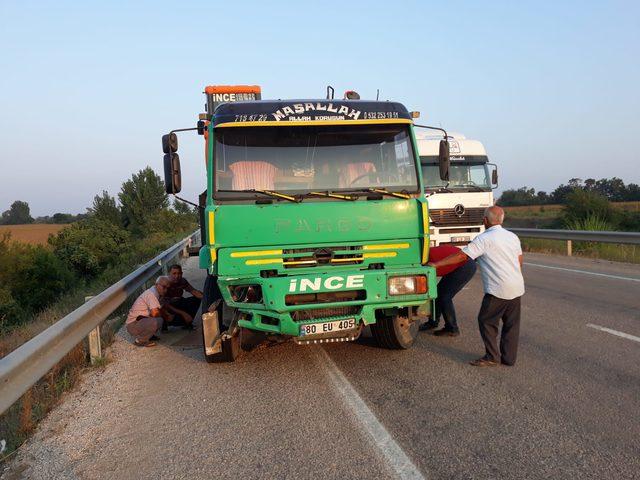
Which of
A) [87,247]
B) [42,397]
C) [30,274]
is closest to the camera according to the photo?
[42,397]

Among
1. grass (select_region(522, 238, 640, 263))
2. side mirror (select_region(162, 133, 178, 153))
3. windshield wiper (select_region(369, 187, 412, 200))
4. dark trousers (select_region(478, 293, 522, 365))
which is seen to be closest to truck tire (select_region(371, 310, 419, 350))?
dark trousers (select_region(478, 293, 522, 365))

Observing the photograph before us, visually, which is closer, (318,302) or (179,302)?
(318,302)

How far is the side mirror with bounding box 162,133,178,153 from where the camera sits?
6.43 metres

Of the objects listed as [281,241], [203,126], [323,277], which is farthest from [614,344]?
[203,126]

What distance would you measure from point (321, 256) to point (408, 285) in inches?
36.0

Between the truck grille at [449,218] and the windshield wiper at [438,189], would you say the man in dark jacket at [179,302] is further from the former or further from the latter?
the windshield wiper at [438,189]

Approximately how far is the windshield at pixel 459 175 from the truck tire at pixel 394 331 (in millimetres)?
7059

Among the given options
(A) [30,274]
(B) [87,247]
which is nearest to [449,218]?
(A) [30,274]

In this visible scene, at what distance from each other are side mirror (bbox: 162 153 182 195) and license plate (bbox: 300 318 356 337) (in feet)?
7.34

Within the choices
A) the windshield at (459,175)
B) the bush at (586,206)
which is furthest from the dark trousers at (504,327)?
the bush at (586,206)

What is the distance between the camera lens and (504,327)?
230 inches

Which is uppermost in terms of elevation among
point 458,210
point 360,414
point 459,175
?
point 459,175

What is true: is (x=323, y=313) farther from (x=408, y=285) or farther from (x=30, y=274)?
(x=30, y=274)

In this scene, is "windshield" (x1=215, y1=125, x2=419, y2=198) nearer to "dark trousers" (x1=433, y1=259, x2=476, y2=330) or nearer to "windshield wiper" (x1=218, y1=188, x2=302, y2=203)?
"windshield wiper" (x1=218, y1=188, x2=302, y2=203)
